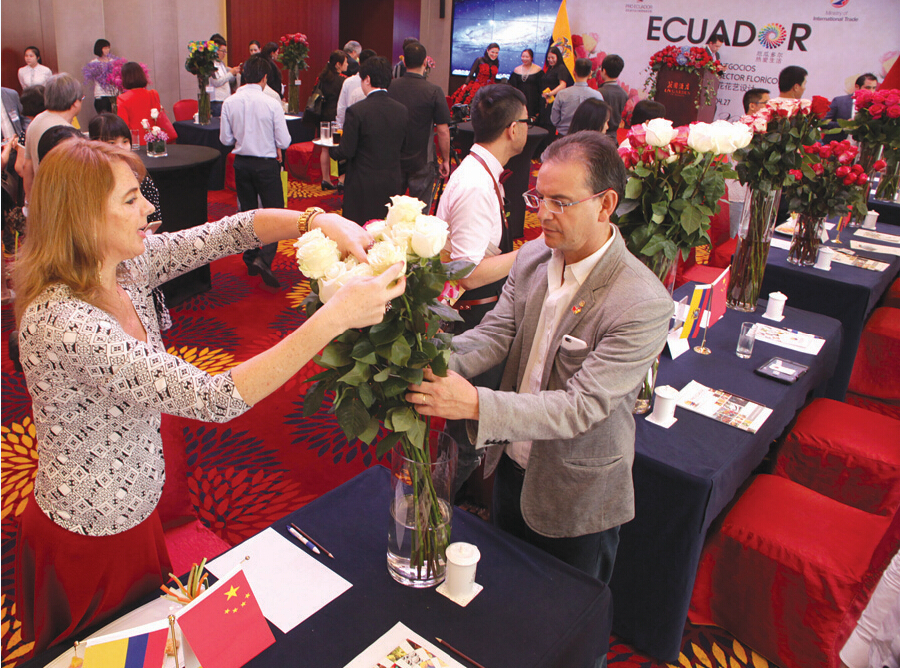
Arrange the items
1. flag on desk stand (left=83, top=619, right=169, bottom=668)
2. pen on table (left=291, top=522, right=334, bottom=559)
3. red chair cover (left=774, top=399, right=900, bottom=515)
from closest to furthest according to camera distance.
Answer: flag on desk stand (left=83, top=619, right=169, bottom=668), pen on table (left=291, top=522, right=334, bottom=559), red chair cover (left=774, top=399, right=900, bottom=515)

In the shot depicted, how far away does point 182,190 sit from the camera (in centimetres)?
472

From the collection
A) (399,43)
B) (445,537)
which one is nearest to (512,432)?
(445,537)

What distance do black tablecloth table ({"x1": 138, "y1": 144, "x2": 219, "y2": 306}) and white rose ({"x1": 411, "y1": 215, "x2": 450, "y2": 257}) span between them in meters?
3.70

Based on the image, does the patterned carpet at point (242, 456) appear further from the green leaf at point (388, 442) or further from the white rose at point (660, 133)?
the white rose at point (660, 133)

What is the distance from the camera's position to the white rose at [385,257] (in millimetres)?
1185

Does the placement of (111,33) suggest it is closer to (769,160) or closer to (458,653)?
(769,160)

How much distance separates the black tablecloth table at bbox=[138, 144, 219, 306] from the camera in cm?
449

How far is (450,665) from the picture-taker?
1252 millimetres

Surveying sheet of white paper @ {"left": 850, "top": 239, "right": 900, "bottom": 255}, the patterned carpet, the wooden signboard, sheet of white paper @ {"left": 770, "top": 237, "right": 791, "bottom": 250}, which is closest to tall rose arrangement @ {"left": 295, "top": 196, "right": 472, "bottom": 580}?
the patterned carpet

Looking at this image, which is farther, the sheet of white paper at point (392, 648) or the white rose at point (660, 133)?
the white rose at point (660, 133)

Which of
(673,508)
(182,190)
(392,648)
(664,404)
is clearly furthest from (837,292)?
(182,190)

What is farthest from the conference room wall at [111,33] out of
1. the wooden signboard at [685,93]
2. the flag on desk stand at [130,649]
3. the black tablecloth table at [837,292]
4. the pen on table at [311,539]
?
the flag on desk stand at [130,649]

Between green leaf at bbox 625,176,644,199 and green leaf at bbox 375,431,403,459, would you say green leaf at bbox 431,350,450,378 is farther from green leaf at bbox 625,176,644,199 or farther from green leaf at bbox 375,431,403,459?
green leaf at bbox 625,176,644,199

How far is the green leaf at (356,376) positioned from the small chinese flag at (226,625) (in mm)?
387
